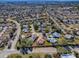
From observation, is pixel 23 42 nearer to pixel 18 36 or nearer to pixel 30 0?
pixel 18 36

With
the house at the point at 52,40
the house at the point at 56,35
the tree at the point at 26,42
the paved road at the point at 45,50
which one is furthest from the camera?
the house at the point at 56,35

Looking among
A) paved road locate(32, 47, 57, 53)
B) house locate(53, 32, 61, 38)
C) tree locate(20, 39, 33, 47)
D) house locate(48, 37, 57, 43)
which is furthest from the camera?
house locate(53, 32, 61, 38)

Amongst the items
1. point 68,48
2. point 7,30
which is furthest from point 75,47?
point 7,30

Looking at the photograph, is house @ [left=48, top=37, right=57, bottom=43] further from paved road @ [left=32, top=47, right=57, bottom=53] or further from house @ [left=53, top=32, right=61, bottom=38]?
paved road @ [left=32, top=47, right=57, bottom=53]

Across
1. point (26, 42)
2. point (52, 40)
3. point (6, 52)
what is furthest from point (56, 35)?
point (6, 52)

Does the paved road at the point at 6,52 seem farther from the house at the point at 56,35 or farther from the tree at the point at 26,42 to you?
the house at the point at 56,35

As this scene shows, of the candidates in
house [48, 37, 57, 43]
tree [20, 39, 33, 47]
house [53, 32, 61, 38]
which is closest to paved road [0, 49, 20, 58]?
tree [20, 39, 33, 47]

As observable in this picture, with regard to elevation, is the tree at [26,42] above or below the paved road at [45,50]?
above

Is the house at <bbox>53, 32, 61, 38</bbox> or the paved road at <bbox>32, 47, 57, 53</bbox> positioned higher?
the house at <bbox>53, 32, 61, 38</bbox>

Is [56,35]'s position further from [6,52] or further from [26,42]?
[6,52]

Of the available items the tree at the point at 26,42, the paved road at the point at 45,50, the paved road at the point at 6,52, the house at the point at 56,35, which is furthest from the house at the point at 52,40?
the paved road at the point at 6,52

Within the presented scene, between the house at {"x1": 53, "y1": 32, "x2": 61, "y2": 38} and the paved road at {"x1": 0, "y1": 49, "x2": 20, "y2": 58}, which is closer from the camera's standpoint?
the paved road at {"x1": 0, "y1": 49, "x2": 20, "y2": 58}
